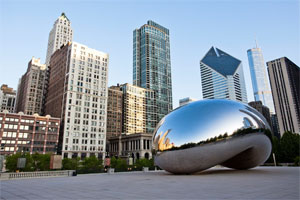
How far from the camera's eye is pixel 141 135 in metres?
103

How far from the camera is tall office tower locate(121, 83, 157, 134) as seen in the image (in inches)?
5669

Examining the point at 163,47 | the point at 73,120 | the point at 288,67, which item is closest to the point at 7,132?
the point at 73,120

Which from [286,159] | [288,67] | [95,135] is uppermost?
[288,67]

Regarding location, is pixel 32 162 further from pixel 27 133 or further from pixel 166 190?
pixel 166 190

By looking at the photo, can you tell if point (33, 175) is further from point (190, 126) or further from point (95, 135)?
point (95, 135)

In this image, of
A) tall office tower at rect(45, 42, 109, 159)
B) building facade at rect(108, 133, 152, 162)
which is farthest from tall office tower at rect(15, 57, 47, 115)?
building facade at rect(108, 133, 152, 162)

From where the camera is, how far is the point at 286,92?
179m

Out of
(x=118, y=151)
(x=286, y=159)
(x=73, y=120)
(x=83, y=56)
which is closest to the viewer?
(x=286, y=159)

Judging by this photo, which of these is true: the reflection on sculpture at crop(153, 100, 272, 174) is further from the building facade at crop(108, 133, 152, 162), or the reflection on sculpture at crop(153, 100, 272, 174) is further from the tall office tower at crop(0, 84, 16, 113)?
the tall office tower at crop(0, 84, 16, 113)

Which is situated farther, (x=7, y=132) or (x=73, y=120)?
(x=73, y=120)

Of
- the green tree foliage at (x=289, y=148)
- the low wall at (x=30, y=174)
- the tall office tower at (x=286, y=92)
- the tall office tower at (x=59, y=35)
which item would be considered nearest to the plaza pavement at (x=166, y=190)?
the low wall at (x=30, y=174)

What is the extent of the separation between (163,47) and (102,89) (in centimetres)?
9948

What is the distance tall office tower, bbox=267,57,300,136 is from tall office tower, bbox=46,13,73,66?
584ft

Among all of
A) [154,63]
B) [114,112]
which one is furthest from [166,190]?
[154,63]
